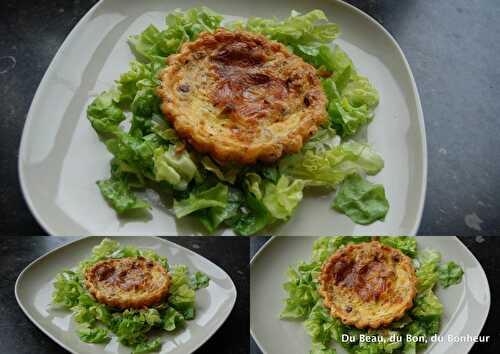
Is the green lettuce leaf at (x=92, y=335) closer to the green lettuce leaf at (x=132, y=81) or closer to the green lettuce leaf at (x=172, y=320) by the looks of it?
the green lettuce leaf at (x=172, y=320)

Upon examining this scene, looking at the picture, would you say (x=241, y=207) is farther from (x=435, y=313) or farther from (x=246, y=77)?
(x=435, y=313)

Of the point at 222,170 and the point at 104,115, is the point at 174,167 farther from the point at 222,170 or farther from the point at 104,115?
the point at 104,115

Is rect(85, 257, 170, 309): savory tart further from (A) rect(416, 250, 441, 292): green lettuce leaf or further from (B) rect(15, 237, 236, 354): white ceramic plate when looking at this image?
(A) rect(416, 250, 441, 292): green lettuce leaf

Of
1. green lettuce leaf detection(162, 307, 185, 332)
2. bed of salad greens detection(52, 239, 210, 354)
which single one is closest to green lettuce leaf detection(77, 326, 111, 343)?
bed of salad greens detection(52, 239, 210, 354)

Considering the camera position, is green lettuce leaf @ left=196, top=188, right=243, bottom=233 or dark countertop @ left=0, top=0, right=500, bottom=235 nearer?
green lettuce leaf @ left=196, top=188, right=243, bottom=233

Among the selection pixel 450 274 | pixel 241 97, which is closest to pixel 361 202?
pixel 450 274

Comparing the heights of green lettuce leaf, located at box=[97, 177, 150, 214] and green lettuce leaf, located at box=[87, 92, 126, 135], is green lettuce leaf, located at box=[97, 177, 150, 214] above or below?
below
